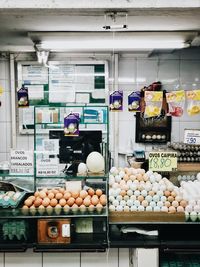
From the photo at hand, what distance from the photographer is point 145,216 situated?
11.1 ft

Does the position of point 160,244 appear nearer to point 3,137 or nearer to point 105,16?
point 105,16

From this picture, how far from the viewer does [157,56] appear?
7.11 meters

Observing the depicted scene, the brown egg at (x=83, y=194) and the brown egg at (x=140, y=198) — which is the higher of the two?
the brown egg at (x=83, y=194)

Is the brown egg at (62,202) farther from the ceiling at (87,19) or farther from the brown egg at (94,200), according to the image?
the ceiling at (87,19)

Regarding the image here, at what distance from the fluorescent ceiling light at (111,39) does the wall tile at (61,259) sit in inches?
93.8

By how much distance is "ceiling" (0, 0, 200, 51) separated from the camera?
347 cm

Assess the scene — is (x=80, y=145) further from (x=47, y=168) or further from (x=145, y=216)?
(x=145, y=216)

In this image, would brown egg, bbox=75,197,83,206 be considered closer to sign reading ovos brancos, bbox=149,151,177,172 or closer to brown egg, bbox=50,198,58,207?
brown egg, bbox=50,198,58,207

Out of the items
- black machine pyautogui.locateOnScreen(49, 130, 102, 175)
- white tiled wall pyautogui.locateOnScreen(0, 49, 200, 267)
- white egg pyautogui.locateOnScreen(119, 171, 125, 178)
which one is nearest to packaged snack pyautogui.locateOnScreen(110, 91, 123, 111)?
black machine pyautogui.locateOnScreen(49, 130, 102, 175)

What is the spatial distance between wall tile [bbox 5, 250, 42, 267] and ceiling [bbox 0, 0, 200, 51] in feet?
7.13

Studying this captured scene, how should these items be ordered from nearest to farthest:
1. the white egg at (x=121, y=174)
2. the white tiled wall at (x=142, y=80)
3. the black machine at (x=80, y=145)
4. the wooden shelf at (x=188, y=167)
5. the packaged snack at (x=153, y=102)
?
the white egg at (x=121, y=174), the packaged snack at (x=153, y=102), the black machine at (x=80, y=145), the wooden shelf at (x=188, y=167), the white tiled wall at (x=142, y=80)

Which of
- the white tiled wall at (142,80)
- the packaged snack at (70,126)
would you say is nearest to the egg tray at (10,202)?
the packaged snack at (70,126)

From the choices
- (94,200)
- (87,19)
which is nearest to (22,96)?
(87,19)

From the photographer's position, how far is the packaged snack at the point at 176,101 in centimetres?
428
